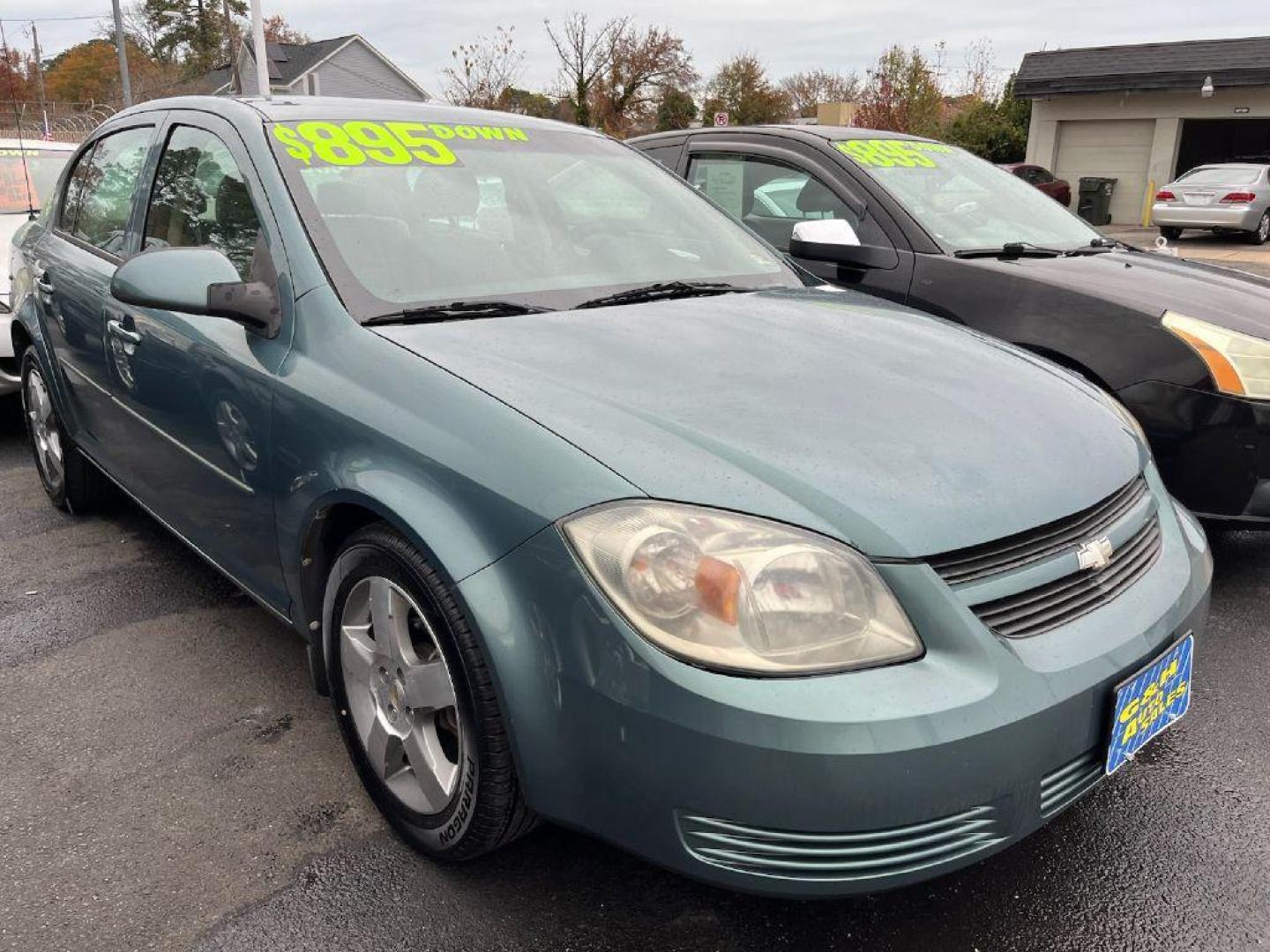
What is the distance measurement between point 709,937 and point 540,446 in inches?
38.8

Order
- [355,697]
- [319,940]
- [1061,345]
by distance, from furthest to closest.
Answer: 1. [1061,345]
2. [355,697]
3. [319,940]

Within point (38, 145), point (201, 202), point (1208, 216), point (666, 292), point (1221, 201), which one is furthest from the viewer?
point (1208, 216)

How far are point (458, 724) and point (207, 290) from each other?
1145 mm

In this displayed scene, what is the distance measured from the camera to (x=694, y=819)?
159 centimetres

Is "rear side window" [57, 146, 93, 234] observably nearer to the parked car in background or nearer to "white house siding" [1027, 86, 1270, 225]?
the parked car in background

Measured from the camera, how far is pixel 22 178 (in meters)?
6.71

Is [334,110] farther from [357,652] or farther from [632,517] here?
[632,517]

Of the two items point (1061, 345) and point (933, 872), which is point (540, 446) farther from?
point (1061, 345)

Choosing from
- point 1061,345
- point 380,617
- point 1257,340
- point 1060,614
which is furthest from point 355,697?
point 1257,340

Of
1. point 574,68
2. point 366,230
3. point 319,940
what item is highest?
point 574,68

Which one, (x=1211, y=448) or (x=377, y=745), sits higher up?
(x=1211, y=448)

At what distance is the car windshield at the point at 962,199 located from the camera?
427cm

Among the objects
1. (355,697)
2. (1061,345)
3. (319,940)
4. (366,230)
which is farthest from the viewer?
(1061,345)

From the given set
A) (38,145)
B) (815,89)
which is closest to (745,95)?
(815,89)
